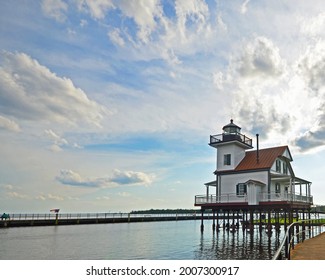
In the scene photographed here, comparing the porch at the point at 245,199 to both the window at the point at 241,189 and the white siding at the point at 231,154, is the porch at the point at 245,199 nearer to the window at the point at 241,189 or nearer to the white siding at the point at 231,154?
the window at the point at 241,189

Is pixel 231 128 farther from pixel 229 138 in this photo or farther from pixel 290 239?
pixel 290 239

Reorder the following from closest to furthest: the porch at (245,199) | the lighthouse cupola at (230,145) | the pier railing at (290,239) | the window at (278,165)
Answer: the pier railing at (290,239)
the porch at (245,199)
the window at (278,165)
the lighthouse cupola at (230,145)

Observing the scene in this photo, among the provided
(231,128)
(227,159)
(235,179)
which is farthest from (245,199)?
(231,128)

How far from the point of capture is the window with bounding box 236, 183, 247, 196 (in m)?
29.9

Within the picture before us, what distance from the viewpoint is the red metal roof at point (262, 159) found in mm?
30062

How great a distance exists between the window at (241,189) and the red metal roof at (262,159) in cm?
147

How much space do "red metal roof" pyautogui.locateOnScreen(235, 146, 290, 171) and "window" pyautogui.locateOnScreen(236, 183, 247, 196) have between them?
1.47 m

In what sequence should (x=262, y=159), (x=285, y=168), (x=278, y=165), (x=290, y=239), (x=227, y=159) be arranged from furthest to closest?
(x=285, y=168) → (x=227, y=159) → (x=278, y=165) → (x=262, y=159) → (x=290, y=239)

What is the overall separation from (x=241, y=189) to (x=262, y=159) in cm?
350

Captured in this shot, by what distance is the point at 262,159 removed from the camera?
31000mm

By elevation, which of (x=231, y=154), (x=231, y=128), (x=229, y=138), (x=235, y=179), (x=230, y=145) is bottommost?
(x=235, y=179)

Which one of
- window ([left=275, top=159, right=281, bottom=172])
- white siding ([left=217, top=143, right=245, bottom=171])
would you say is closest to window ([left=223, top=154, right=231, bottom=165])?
white siding ([left=217, top=143, right=245, bottom=171])

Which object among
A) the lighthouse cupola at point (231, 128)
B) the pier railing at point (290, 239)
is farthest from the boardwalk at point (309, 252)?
the lighthouse cupola at point (231, 128)

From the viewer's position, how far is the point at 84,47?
14.7m
